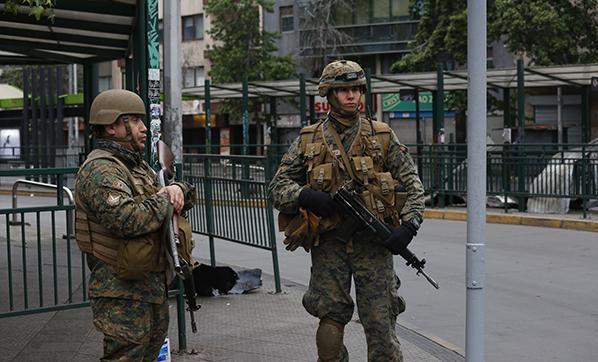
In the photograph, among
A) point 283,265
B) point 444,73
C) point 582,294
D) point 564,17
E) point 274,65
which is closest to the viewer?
point 582,294

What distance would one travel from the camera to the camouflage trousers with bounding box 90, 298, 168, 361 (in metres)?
4.33

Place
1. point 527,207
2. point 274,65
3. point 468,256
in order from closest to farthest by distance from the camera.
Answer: point 468,256 < point 527,207 < point 274,65

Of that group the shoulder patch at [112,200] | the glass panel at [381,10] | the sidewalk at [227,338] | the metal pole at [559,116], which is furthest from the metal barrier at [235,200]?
the glass panel at [381,10]

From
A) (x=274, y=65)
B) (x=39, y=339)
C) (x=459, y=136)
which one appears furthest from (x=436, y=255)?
(x=274, y=65)

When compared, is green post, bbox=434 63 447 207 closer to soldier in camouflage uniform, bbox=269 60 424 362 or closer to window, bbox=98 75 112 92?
soldier in camouflage uniform, bbox=269 60 424 362

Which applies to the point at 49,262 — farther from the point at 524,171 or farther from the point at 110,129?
the point at 524,171

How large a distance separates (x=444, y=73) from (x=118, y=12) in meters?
13.1

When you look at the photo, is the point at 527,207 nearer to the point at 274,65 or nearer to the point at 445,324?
the point at 445,324

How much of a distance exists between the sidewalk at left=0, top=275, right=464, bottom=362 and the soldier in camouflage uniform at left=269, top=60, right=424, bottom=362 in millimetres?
1589

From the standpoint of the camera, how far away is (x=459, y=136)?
34.6 meters

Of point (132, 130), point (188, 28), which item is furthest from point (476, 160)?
point (188, 28)

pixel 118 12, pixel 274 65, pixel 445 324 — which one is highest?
pixel 274 65

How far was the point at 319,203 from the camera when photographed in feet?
16.1

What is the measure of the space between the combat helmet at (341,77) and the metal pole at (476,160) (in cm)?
67
